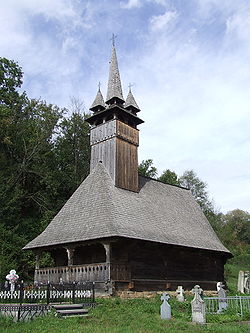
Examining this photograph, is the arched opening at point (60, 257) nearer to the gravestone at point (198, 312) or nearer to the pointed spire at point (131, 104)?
the pointed spire at point (131, 104)

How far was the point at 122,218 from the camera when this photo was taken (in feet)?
59.4

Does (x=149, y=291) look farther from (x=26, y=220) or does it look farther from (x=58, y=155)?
(x=58, y=155)

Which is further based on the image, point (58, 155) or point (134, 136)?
point (58, 155)

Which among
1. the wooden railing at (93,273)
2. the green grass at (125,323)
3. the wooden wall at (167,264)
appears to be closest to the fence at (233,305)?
the green grass at (125,323)

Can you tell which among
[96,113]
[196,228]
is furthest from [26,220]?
[196,228]

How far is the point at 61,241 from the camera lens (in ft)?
59.7

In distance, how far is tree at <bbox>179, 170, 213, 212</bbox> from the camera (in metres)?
54.3

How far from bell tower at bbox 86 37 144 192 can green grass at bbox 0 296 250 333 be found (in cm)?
884

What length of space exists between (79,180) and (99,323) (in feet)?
73.8

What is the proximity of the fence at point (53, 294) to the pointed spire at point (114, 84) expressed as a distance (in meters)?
11.7

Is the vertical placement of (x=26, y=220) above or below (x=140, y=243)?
above

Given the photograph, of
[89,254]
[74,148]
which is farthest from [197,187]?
[89,254]

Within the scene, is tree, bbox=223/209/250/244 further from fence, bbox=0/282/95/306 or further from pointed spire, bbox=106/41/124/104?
fence, bbox=0/282/95/306

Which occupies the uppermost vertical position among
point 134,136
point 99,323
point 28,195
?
point 134,136
